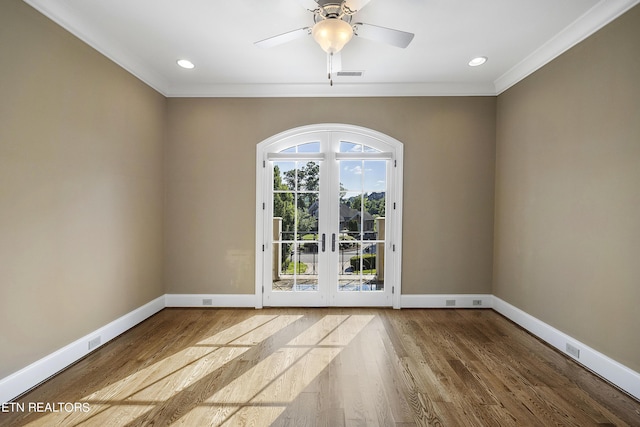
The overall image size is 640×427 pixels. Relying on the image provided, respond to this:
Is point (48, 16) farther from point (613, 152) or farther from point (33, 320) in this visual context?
point (613, 152)

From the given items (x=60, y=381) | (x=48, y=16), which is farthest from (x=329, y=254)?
(x=48, y=16)

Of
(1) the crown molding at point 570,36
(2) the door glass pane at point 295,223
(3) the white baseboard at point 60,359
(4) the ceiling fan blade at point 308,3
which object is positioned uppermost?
(1) the crown molding at point 570,36

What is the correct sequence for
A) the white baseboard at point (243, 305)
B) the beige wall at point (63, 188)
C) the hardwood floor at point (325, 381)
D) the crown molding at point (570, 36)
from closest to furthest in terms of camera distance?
the hardwood floor at point (325, 381) < the beige wall at point (63, 188) < the white baseboard at point (243, 305) < the crown molding at point (570, 36)

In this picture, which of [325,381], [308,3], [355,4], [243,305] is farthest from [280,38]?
[243,305]

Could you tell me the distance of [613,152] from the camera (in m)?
2.51

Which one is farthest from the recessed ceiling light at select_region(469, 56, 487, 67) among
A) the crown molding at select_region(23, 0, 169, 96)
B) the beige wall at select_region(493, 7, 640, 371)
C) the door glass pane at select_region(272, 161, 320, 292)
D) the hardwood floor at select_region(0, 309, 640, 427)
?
the crown molding at select_region(23, 0, 169, 96)

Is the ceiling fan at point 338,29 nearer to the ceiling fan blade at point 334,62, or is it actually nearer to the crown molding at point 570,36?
the ceiling fan blade at point 334,62

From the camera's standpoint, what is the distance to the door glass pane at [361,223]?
168 inches

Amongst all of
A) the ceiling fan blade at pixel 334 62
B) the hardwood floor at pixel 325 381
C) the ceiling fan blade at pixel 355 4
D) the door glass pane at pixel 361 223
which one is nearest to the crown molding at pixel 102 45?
the ceiling fan blade at pixel 334 62

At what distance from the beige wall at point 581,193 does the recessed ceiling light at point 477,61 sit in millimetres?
567

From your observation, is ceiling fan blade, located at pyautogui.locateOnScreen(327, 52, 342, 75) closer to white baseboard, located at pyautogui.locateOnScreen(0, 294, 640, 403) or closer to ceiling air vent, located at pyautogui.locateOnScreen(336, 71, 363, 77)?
ceiling air vent, located at pyautogui.locateOnScreen(336, 71, 363, 77)

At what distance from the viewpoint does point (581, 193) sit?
281cm

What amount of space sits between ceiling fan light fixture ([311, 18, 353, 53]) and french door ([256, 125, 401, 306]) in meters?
2.00

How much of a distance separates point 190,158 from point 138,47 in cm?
137
